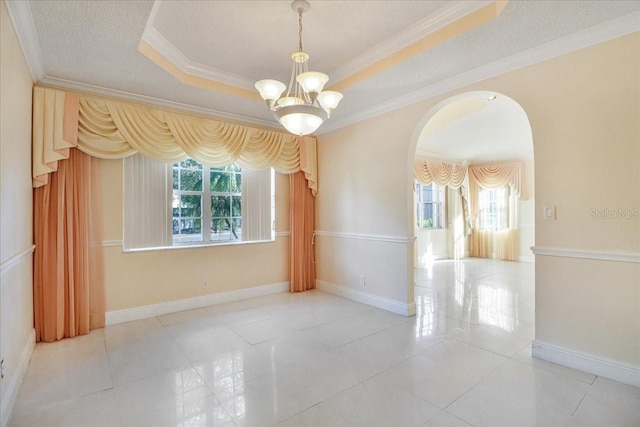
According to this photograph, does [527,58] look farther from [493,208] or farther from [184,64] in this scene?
[493,208]

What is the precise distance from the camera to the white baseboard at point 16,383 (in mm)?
1841

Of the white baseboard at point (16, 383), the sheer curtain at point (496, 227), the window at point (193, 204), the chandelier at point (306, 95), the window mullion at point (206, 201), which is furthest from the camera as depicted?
the sheer curtain at point (496, 227)

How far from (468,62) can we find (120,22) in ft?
9.57

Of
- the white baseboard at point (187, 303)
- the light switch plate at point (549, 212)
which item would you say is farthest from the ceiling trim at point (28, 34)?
the light switch plate at point (549, 212)

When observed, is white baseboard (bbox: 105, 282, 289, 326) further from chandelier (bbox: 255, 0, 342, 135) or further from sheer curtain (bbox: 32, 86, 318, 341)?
chandelier (bbox: 255, 0, 342, 135)

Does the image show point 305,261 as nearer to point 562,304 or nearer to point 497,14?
point 562,304

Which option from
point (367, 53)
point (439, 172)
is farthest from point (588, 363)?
point (439, 172)

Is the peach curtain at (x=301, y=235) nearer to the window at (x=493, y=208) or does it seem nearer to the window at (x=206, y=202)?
the window at (x=206, y=202)

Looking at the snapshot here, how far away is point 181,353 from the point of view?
2.76 meters

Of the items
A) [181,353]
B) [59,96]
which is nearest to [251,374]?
[181,353]

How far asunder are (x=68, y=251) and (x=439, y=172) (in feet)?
23.9

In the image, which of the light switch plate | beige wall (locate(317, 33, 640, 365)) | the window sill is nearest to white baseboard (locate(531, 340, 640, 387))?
beige wall (locate(317, 33, 640, 365))

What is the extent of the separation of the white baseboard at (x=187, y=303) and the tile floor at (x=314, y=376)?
0.52 feet

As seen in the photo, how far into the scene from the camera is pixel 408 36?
2.64 meters
